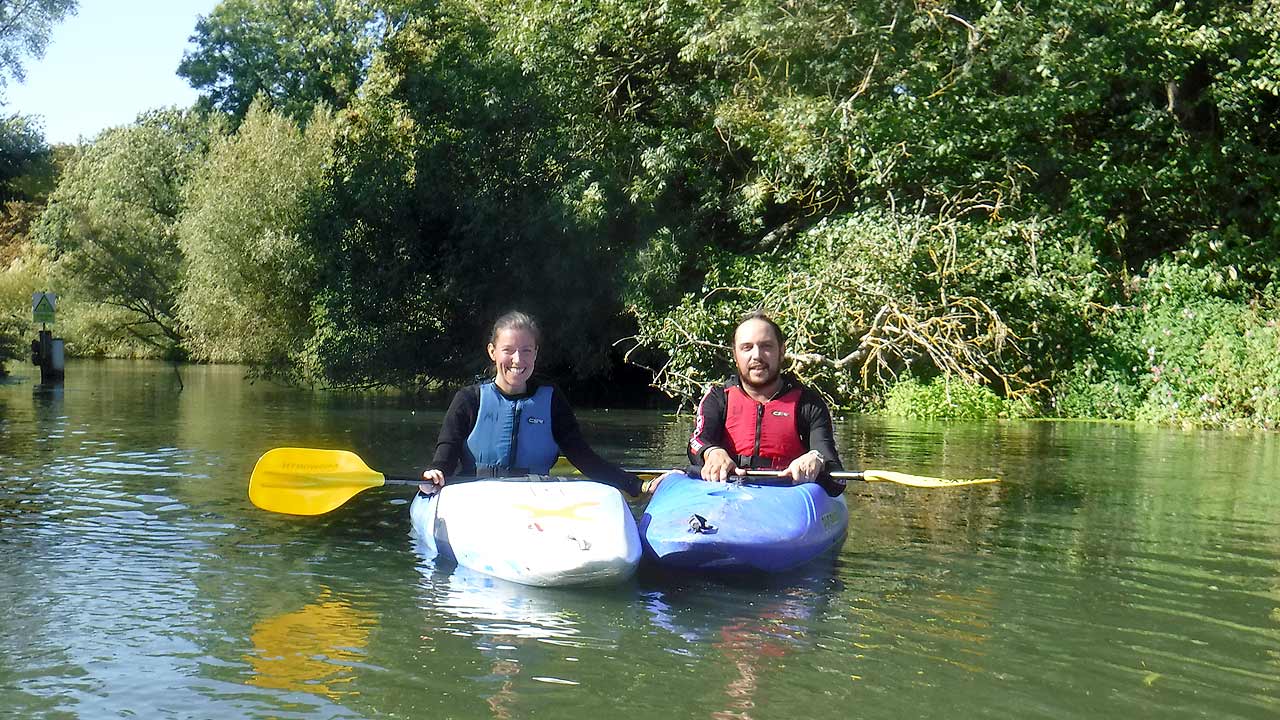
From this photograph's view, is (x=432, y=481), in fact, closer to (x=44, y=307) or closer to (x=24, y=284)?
(x=44, y=307)

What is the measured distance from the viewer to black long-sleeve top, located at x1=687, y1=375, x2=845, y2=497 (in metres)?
6.49

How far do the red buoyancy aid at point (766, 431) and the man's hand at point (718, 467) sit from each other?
1.03ft

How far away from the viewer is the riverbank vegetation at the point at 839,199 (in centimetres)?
1555

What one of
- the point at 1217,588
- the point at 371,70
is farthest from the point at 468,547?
the point at 371,70

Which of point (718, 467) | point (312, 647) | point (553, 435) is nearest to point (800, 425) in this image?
point (718, 467)

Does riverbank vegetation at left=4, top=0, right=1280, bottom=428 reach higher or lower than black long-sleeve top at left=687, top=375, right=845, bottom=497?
higher

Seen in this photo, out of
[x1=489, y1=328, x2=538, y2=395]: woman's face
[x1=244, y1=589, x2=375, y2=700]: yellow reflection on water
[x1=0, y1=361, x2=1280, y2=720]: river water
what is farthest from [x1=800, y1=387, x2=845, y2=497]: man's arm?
[x1=244, y1=589, x2=375, y2=700]: yellow reflection on water

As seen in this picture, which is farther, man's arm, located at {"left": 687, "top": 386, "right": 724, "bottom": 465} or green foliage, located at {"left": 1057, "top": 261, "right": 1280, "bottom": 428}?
green foliage, located at {"left": 1057, "top": 261, "right": 1280, "bottom": 428}

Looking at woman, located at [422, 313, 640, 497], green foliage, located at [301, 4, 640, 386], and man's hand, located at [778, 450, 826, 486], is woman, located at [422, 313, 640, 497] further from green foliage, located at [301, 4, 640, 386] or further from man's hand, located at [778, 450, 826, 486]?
green foliage, located at [301, 4, 640, 386]

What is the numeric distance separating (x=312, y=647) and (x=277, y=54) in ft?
115

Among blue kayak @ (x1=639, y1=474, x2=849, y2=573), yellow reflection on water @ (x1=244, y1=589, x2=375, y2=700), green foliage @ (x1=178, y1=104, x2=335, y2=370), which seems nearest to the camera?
yellow reflection on water @ (x1=244, y1=589, x2=375, y2=700)

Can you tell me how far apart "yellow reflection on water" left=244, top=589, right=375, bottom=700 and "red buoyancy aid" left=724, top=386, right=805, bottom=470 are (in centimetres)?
221

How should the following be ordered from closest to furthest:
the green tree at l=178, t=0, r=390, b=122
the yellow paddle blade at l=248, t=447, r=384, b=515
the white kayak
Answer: the white kayak
the yellow paddle blade at l=248, t=447, r=384, b=515
the green tree at l=178, t=0, r=390, b=122

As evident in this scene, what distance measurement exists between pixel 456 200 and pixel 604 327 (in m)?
2.72
